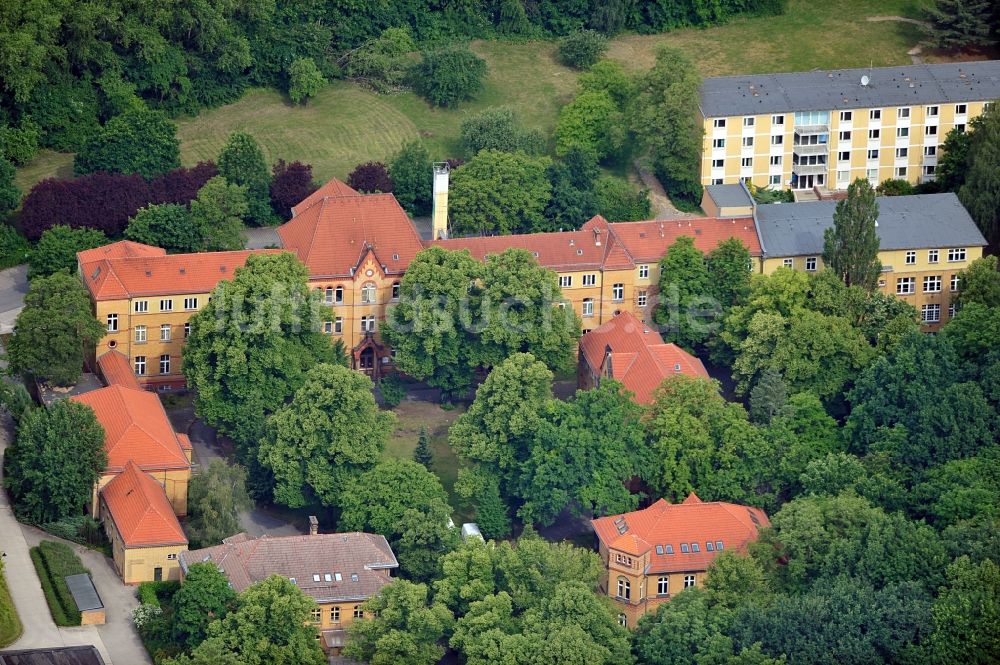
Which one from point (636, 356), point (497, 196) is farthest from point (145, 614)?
point (497, 196)

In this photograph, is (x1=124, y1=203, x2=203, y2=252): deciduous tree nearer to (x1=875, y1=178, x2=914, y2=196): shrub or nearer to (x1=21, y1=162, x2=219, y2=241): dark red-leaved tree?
(x1=21, y1=162, x2=219, y2=241): dark red-leaved tree

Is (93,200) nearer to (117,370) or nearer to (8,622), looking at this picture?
(117,370)

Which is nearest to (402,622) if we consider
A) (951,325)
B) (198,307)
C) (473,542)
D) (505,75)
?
(473,542)

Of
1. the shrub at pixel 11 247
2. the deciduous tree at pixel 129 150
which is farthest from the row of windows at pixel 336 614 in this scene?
the deciduous tree at pixel 129 150

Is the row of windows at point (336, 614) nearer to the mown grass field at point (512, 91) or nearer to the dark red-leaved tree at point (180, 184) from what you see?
the dark red-leaved tree at point (180, 184)

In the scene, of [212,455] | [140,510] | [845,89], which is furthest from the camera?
[845,89]

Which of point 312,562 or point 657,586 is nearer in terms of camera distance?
point 312,562

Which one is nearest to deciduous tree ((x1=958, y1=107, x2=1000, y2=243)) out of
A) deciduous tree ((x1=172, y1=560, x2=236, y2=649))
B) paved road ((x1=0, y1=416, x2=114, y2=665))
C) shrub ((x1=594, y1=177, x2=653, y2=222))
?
shrub ((x1=594, y1=177, x2=653, y2=222))
